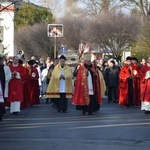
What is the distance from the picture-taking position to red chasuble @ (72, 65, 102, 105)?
19984 millimetres

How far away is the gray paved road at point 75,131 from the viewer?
12.5 metres

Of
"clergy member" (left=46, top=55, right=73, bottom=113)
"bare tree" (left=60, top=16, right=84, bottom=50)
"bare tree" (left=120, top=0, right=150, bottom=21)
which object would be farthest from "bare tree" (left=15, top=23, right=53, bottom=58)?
"clergy member" (left=46, top=55, right=73, bottom=113)

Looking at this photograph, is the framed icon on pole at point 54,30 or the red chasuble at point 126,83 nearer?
the red chasuble at point 126,83

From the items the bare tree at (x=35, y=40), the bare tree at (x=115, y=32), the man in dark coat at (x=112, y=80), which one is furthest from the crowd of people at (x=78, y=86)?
the bare tree at (x=35, y=40)

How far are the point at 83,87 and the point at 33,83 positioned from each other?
18.6 feet

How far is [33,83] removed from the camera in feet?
83.6

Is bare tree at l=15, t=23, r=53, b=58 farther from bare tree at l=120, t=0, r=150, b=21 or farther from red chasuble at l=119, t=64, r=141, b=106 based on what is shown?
red chasuble at l=119, t=64, r=141, b=106

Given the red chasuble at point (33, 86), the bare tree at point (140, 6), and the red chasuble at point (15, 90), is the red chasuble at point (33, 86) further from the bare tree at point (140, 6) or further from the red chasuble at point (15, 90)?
the bare tree at point (140, 6)

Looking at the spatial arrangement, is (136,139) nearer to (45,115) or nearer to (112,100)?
(45,115)

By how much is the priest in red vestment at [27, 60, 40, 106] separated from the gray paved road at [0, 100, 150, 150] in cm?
442

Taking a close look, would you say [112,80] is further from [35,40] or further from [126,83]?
[35,40]

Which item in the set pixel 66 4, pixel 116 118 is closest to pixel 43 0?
pixel 116 118

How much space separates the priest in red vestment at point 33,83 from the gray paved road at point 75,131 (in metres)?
4.42

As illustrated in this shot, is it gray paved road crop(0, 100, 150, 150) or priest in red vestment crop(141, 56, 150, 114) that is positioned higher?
priest in red vestment crop(141, 56, 150, 114)
